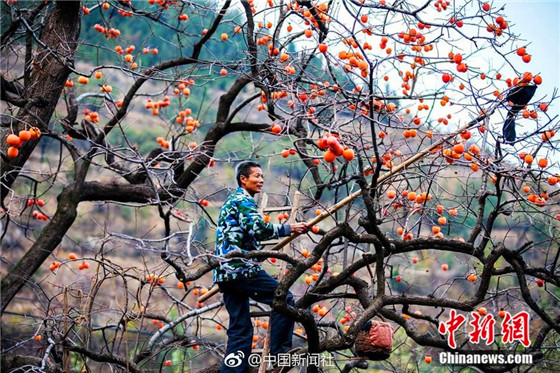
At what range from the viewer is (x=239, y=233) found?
133 inches

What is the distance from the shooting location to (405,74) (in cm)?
443

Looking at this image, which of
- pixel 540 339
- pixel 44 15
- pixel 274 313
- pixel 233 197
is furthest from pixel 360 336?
pixel 44 15

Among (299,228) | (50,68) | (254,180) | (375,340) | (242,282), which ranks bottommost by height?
(375,340)

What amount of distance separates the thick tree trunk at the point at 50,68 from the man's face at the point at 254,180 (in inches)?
69.1

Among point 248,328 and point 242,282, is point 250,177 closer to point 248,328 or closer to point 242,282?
point 242,282

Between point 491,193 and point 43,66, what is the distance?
3.12m

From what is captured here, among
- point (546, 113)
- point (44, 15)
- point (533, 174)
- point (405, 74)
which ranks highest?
point (44, 15)

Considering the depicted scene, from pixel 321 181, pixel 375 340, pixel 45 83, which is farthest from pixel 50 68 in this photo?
pixel 375 340

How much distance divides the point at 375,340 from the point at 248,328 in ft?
2.04

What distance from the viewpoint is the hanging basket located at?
3240 millimetres

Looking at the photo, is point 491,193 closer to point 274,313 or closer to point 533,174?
point 533,174

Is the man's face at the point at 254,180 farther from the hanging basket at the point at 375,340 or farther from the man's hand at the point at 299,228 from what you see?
the hanging basket at the point at 375,340

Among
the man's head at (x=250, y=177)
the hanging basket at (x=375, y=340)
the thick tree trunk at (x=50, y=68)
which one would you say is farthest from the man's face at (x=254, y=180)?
the thick tree trunk at (x=50, y=68)

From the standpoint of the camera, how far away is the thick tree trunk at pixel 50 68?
4.65 metres
